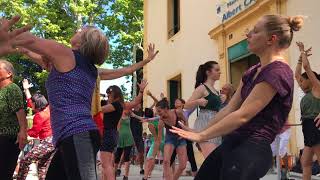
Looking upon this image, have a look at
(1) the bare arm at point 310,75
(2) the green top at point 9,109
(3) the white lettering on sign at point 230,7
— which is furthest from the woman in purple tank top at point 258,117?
(3) the white lettering on sign at point 230,7

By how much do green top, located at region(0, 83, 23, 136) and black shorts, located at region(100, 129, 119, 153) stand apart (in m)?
1.83

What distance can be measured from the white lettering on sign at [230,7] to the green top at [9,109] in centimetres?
880

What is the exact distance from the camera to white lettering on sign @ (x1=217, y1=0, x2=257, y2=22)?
14.0 metres

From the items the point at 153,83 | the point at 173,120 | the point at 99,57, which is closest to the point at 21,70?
the point at 153,83

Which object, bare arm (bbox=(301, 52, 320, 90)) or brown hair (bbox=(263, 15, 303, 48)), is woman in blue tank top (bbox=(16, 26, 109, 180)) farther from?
bare arm (bbox=(301, 52, 320, 90))

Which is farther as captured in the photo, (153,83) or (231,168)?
(153,83)

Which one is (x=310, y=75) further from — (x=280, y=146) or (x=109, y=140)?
(x=109, y=140)

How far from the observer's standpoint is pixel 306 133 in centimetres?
725

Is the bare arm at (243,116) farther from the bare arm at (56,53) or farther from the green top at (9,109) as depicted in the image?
the green top at (9,109)

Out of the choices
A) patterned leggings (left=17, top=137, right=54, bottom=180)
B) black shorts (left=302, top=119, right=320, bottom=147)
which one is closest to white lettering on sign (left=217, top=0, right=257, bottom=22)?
black shorts (left=302, top=119, right=320, bottom=147)

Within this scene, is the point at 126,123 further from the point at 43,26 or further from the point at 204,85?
the point at 43,26

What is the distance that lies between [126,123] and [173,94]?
10.3 metres

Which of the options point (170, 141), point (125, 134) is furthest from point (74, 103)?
point (125, 134)

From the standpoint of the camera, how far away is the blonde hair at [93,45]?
156 inches
